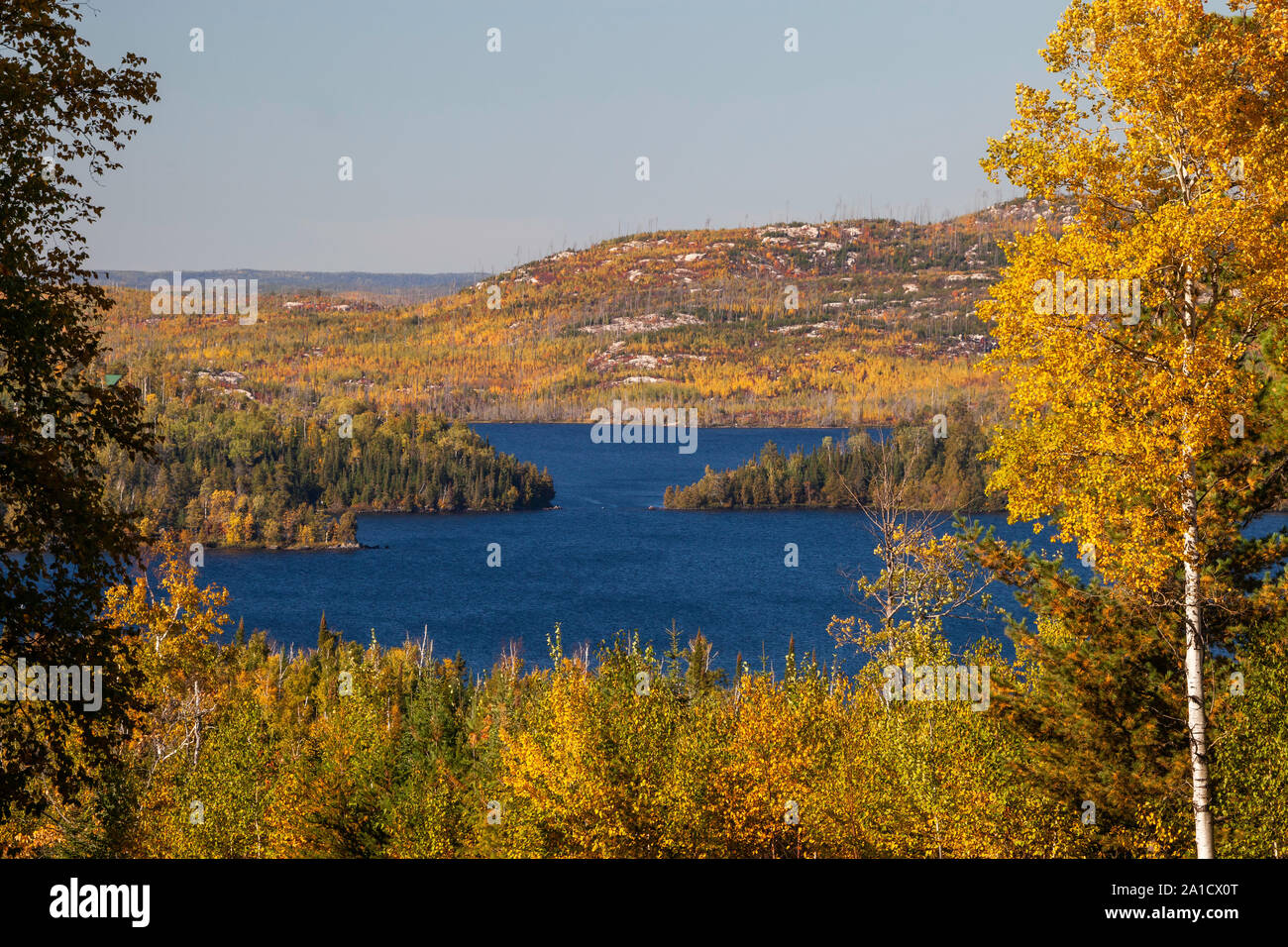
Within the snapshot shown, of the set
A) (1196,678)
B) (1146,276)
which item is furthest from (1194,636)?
(1146,276)

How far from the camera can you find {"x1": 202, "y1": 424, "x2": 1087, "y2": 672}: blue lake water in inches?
4373

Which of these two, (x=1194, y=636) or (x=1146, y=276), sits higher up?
(x=1146, y=276)

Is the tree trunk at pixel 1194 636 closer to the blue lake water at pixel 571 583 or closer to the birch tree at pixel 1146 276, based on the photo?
the birch tree at pixel 1146 276

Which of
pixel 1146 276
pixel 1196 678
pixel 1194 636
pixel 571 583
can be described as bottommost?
pixel 571 583

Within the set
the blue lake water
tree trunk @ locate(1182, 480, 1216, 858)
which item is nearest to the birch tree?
tree trunk @ locate(1182, 480, 1216, 858)

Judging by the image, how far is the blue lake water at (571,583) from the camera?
111062mm

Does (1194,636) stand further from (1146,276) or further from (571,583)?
(571,583)

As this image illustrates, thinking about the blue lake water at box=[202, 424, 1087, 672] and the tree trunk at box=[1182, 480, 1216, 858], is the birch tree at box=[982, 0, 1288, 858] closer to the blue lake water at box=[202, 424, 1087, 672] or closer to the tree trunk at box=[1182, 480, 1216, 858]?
the tree trunk at box=[1182, 480, 1216, 858]

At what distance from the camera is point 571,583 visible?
14012cm

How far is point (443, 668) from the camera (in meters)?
75.6

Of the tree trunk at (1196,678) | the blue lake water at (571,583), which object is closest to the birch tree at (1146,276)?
the tree trunk at (1196,678)

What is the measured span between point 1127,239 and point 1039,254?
1.00 meters

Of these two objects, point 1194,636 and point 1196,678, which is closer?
point 1196,678
